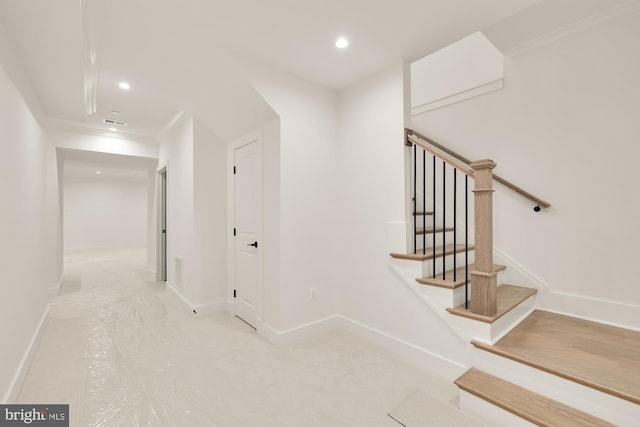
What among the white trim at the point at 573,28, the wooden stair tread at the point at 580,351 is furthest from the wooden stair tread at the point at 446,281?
the white trim at the point at 573,28

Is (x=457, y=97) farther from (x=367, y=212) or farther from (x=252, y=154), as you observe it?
(x=252, y=154)

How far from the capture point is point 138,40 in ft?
7.23

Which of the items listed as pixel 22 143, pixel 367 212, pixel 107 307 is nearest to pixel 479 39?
pixel 367 212

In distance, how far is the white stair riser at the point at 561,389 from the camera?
1.38 metres

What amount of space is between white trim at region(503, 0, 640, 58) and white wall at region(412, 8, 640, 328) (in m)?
0.02

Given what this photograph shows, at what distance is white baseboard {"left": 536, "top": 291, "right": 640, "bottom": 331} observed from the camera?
2135 millimetres

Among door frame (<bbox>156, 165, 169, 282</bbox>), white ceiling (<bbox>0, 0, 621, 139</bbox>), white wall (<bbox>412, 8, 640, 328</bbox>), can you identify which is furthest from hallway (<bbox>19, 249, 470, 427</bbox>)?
white ceiling (<bbox>0, 0, 621, 139</bbox>)

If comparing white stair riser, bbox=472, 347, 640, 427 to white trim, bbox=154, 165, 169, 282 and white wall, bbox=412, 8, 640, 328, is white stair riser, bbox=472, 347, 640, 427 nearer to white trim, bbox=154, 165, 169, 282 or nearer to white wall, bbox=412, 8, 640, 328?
white wall, bbox=412, 8, 640, 328

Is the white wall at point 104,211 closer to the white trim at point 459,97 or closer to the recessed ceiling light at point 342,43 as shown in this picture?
the recessed ceiling light at point 342,43

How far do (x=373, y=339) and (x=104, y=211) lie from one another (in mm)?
11469

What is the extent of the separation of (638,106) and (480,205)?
1539 millimetres

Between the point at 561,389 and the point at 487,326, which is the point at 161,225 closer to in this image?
the point at 487,326

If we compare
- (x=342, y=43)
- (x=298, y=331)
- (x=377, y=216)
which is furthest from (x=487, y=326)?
(x=342, y=43)

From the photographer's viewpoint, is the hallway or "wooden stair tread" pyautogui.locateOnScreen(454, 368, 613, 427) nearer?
"wooden stair tread" pyautogui.locateOnScreen(454, 368, 613, 427)
